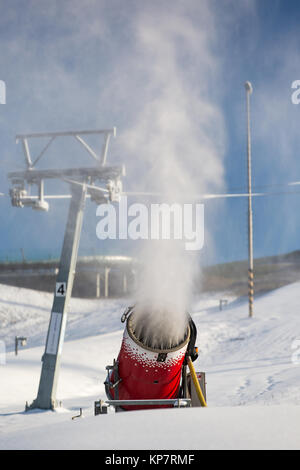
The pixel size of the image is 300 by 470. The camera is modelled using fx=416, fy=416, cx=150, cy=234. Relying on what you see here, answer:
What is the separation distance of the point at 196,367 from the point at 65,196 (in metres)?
10.6

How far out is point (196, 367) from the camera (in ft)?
57.9

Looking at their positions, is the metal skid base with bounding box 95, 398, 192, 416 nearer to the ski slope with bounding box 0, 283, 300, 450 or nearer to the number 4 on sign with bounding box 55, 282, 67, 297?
the ski slope with bounding box 0, 283, 300, 450

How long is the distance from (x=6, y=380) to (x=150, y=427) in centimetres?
1074

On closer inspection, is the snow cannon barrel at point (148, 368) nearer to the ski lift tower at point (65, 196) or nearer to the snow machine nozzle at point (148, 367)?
the snow machine nozzle at point (148, 367)

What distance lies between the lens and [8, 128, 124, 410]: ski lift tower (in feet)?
31.9

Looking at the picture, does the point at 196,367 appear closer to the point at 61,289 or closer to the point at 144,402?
the point at 61,289

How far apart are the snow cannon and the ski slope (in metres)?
0.89

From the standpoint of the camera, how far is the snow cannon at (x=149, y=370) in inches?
190

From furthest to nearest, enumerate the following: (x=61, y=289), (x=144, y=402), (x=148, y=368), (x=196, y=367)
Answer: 1. (x=196, y=367)
2. (x=61, y=289)
3. (x=148, y=368)
4. (x=144, y=402)

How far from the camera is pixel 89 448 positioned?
3000 mm

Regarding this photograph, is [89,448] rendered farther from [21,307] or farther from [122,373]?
[21,307]

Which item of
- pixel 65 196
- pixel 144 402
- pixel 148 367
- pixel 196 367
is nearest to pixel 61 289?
pixel 65 196
